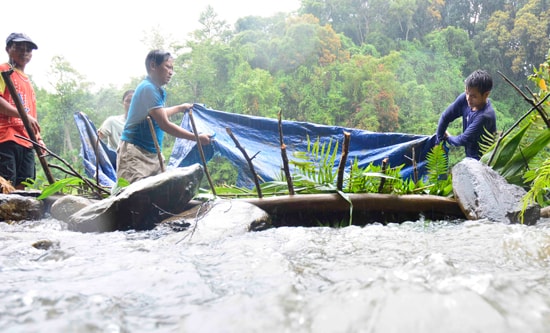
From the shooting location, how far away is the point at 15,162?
3.17 meters

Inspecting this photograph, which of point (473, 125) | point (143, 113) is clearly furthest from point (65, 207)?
point (473, 125)

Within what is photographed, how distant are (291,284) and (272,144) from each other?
159 inches

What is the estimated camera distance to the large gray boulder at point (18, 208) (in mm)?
2434

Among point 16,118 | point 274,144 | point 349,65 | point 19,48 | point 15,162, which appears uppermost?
point 349,65

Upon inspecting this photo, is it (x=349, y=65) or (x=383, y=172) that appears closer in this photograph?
(x=383, y=172)

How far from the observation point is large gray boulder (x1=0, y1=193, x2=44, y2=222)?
243 centimetres

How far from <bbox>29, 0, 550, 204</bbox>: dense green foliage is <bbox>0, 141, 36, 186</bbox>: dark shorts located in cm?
1228

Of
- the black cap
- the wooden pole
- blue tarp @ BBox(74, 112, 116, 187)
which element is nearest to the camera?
the wooden pole

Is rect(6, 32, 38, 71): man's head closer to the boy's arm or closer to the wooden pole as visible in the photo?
the wooden pole

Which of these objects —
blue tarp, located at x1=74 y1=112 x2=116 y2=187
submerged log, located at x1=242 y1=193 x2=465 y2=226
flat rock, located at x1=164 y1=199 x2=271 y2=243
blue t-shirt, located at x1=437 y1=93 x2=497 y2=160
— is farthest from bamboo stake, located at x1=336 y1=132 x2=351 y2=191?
blue tarp, located at x1=74 y1=112 x2=116 y2=187

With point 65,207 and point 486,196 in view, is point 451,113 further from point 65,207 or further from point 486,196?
point 65,207

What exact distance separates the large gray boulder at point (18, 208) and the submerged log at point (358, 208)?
5.44 feet

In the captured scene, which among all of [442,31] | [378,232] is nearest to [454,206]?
[378,232]

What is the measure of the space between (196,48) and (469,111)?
1712 cm
